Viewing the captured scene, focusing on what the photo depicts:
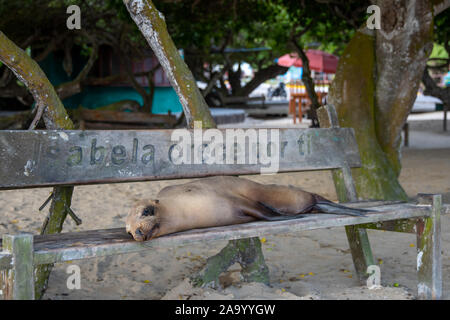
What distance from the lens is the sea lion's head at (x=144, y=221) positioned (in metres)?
2.74

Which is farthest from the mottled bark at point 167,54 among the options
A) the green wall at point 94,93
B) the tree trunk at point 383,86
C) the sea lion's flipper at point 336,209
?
the green wall at point 94,93

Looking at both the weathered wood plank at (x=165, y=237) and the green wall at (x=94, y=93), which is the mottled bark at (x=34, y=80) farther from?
the green wall at (x=94, y=93)

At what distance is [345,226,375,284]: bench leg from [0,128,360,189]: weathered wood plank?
0.48m

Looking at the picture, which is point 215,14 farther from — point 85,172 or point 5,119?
point 85,172

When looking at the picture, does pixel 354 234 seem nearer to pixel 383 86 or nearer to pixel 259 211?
pixel 259 211

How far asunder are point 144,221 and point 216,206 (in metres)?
0.58

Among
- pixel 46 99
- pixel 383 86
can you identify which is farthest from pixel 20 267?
pixel 383 86

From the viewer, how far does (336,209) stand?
3.52m

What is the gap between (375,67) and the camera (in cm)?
653

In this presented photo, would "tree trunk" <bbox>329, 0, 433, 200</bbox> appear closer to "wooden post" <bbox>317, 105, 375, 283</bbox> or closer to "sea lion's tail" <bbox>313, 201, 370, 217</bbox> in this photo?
"wooden post" <bbox>317, 105, 375, 283</bbox>

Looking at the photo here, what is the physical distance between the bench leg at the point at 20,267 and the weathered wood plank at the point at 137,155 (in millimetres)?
680

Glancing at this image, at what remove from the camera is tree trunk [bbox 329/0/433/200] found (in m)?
6.16
